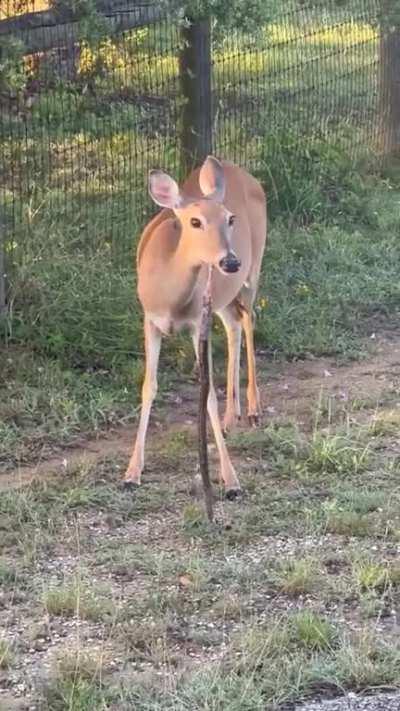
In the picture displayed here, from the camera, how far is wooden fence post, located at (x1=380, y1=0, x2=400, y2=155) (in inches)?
427

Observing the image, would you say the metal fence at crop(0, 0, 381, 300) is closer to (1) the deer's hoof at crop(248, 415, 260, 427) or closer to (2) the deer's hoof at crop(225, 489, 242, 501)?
(1) the deer's hoof at crop(248, 415, 260, 427)

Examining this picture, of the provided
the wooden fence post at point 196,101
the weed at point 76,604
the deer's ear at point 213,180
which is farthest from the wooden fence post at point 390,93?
the weed at point 76,604

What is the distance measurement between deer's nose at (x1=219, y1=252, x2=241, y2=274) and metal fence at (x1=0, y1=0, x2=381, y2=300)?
5.17ft

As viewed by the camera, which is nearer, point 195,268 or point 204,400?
point 204,400

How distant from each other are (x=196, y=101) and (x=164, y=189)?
305 centimetres

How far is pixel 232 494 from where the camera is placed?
18.1 feet

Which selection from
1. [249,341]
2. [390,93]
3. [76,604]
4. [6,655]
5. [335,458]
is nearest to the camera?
[6,655]

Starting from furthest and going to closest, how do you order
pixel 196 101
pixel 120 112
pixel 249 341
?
pixel 196 101, pixel 120 112, pixel 249 341

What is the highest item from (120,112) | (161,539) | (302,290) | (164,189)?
(120,112)

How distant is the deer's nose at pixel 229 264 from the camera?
5.18 meters

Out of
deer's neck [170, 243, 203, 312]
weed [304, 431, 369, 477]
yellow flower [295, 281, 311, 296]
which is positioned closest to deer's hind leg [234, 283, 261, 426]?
weed [304, 431, 369, 477]

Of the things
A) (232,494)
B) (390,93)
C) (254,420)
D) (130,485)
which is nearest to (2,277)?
(254,420)

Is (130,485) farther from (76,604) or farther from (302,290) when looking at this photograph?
(302,290)

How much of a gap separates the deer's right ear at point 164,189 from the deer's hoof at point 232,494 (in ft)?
3.70
